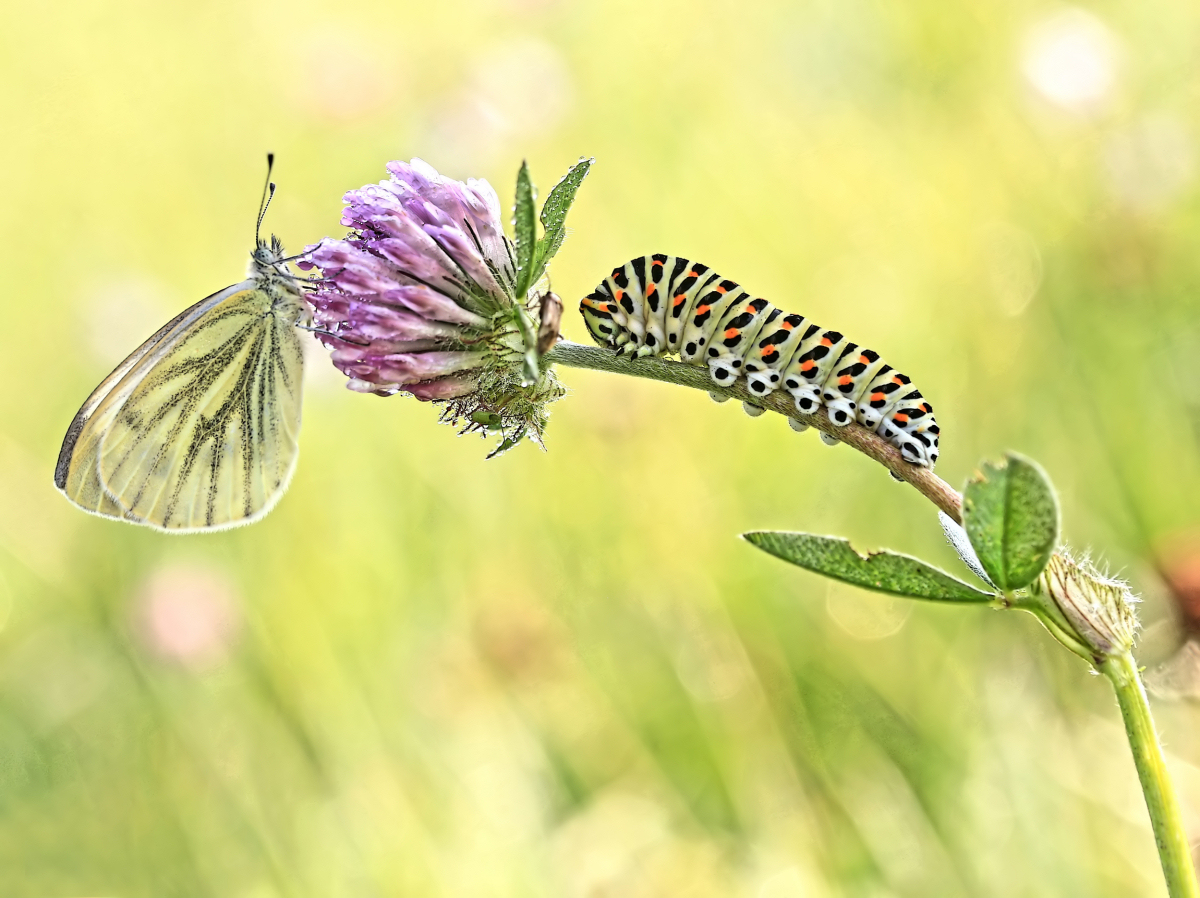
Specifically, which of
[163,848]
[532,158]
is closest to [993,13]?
[532,158]

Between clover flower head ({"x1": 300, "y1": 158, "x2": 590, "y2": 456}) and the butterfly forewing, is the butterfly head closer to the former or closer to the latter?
the butterfly forewing

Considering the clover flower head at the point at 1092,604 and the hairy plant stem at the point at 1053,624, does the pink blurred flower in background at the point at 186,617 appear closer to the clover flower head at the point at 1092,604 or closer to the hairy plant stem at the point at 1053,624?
the hairy plant stem at the point at 1053,624

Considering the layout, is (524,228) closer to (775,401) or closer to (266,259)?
(775,401)

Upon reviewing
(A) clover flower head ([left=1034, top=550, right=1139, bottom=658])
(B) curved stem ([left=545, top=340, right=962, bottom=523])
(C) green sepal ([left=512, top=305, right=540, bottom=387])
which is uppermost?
(C) green sepal ([left=512, top=305, right=540, bottom=387])

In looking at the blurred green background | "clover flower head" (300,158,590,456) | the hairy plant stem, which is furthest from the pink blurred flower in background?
the hairy plant stem

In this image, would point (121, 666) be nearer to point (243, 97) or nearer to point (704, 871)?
point (704, 871)
